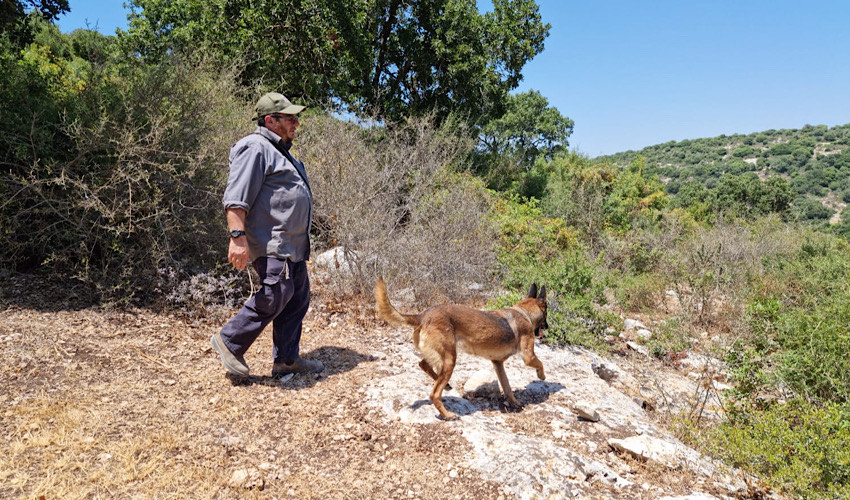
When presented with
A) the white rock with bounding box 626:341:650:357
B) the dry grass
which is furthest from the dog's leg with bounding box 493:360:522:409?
the white rock with bounding box 626:341:650:357

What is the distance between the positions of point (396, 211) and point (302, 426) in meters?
5.51

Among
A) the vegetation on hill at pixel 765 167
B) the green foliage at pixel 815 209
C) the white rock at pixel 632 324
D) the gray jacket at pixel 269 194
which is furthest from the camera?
the green foliage at pixel 815 209

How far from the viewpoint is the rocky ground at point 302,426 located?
283 centimetres

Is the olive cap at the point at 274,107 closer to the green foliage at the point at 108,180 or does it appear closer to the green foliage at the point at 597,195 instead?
the green foliage at the point at 108,180

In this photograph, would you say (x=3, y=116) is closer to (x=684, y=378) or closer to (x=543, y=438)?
(x=543, y=438)

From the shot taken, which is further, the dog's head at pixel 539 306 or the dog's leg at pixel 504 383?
the dog's head at pixel 539 306

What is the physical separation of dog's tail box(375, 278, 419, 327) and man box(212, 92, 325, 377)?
2.68 ft

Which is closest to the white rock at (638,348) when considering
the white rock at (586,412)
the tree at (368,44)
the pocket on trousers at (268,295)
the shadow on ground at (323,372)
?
the white rock at (586,412)

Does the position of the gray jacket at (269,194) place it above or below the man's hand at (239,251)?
above

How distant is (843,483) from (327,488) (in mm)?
3437

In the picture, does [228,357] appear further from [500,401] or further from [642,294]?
[642,294]

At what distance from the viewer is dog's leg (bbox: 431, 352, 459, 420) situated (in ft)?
11.7

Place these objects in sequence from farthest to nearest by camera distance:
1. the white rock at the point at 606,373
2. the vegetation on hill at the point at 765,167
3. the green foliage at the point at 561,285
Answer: the vegetation on hill at the point at 765,167
the green foliage at the point at 561,285
the white rock at the point at 606,373

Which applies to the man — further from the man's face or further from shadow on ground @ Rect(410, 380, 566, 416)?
shadow on ground @ Rect(410, 380, 566, 416)
